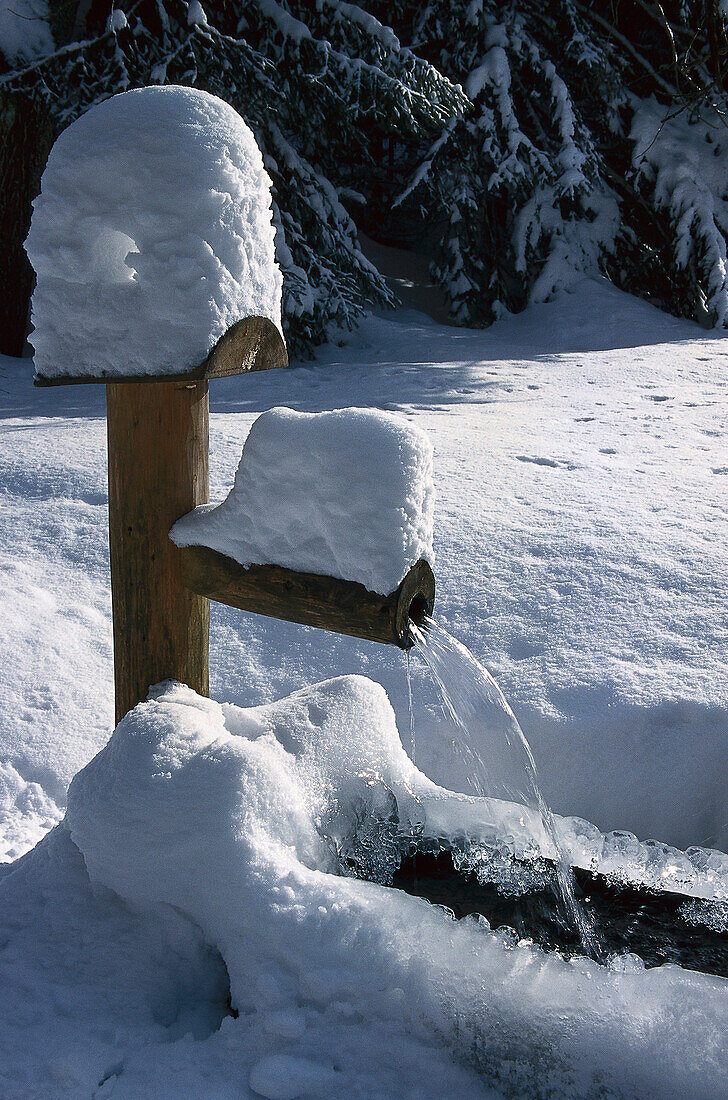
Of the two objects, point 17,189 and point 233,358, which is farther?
point 17,189

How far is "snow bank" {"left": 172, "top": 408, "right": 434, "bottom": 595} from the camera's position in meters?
1.53

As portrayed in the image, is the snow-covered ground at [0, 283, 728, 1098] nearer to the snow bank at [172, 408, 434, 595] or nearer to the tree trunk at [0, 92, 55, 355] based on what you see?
the snow bank at [172, 408, 434, 595]

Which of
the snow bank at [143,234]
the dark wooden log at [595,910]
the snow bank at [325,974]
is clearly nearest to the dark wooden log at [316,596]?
the snow bank at [325,974]

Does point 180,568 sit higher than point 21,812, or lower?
higher

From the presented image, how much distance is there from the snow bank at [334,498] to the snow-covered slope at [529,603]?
1153mm

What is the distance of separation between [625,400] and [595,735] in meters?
3.33

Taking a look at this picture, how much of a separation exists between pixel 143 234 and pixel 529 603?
206 cm

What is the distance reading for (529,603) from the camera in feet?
10.4

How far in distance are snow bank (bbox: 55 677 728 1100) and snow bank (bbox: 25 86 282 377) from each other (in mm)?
799

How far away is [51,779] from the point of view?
2.39 metres

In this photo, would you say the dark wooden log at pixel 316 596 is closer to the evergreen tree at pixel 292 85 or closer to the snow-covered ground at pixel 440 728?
the snow-covered ground at pixel 440 728

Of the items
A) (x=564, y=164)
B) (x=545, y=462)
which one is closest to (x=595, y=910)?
(x=545, y=462)

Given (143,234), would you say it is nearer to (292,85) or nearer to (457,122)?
(292,85)

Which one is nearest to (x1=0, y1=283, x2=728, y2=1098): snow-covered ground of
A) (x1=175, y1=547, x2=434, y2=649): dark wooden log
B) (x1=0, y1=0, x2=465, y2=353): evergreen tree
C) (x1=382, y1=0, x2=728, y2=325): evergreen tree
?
(x1=175, y1=547, x2=434, y2=649): dark wooden log
